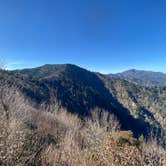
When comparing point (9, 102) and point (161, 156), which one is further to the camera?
point (9, 102)

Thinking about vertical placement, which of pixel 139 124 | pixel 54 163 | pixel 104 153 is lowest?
pixel 139 124

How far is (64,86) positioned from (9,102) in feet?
475

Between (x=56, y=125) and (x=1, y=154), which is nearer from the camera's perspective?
(x=1, y=154)

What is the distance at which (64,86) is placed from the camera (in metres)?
184

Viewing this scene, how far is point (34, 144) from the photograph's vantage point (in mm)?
11297

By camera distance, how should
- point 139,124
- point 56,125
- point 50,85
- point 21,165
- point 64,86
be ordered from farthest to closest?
point 64,86 < point 50,85 < point 139,124 < point 56,125 < point 21,165

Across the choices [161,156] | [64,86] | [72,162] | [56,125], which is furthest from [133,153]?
[64,86]

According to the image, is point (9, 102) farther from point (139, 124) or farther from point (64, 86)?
point (64, 86)

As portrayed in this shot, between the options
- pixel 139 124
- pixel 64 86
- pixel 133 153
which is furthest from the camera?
pixel 64 86

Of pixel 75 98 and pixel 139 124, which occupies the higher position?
pixel 75 98

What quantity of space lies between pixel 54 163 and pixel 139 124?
5980 inches

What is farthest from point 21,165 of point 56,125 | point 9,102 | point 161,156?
point 56,125

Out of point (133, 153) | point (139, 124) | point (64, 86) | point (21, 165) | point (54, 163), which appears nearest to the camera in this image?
point (133, 153)

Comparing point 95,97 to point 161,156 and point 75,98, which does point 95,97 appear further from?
point 161,156
